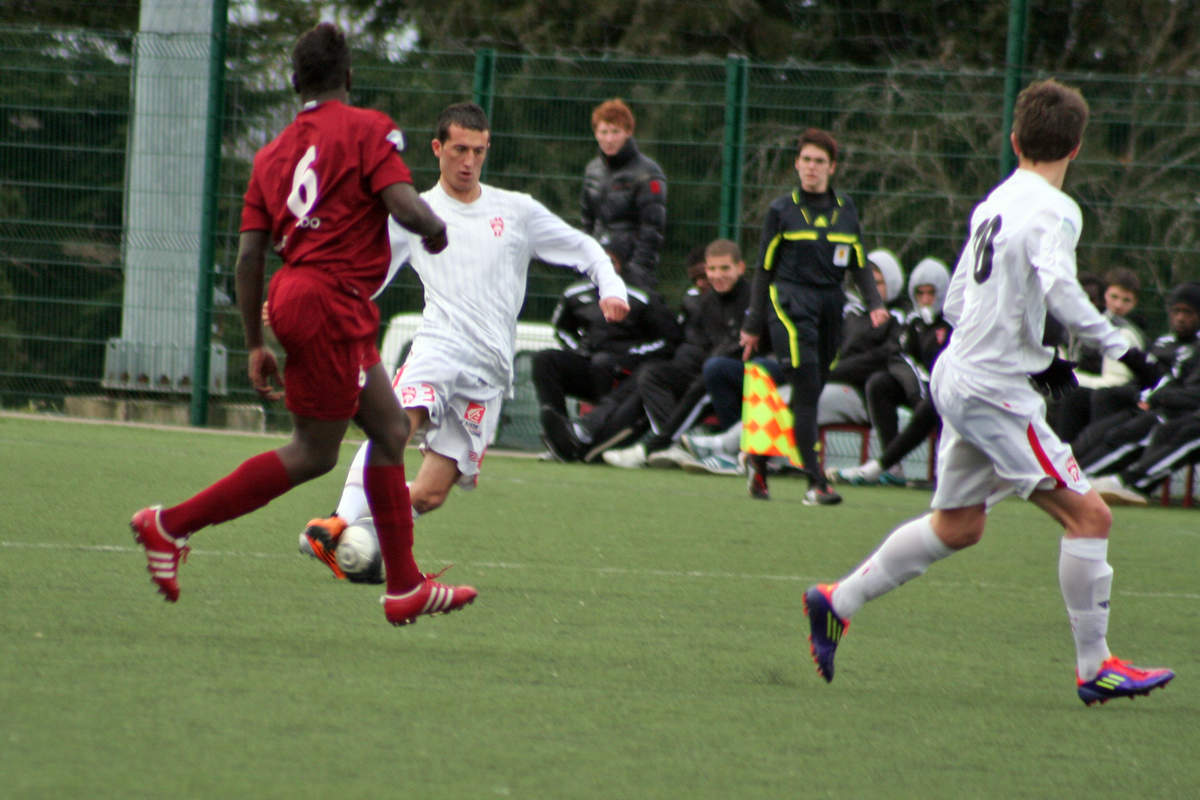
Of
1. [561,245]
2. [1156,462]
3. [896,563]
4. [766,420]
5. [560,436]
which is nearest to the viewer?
[896,563]

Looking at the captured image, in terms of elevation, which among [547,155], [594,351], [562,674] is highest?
[547,155]

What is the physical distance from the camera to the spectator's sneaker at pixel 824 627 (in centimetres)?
484

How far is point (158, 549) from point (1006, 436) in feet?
7.99

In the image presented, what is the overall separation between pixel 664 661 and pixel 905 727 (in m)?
0.89

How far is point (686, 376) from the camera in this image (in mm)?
12188

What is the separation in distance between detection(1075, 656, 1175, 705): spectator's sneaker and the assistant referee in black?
537 cm

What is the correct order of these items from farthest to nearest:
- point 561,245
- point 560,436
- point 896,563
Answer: point 560,436, point 561,245, point 896,563

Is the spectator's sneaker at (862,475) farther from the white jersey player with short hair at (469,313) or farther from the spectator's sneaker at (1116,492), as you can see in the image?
the white jersey player with short hair at (469,313)

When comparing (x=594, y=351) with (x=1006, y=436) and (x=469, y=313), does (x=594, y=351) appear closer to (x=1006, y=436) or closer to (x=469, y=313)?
(x=469, y=313)

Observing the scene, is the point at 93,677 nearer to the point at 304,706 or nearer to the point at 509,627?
the point at 304,706

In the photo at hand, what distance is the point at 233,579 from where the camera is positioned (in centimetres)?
605

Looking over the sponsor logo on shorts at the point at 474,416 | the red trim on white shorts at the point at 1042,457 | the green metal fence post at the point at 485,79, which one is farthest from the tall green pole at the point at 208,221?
the red trim on white shorts at the point at 1042,457

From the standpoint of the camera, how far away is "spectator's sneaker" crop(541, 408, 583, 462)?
1230cm

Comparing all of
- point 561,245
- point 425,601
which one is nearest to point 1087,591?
point 425,601
